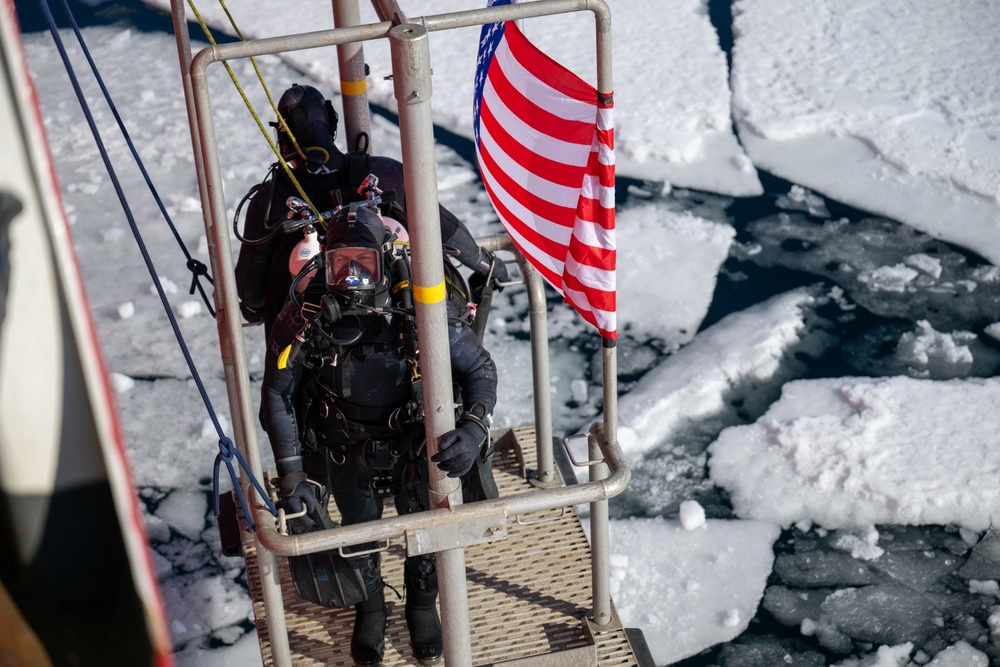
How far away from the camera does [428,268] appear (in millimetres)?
2209

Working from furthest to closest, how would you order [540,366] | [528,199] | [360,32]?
[540,366] → [528,199] → [360,32]

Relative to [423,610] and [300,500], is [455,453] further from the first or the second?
[423,610]

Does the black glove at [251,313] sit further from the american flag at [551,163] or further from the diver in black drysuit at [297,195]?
the american flag at [551,163]

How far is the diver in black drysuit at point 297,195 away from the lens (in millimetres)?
3559

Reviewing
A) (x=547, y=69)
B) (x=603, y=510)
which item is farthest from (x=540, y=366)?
(x=547, y=69)

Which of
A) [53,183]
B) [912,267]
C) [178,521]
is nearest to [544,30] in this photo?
[912,267]

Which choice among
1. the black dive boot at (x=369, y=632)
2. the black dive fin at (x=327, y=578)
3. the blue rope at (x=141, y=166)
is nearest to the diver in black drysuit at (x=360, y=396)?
the black dive boot at (x=369, y=632)

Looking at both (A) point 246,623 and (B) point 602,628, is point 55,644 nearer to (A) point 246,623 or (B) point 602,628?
(B) point 602,628

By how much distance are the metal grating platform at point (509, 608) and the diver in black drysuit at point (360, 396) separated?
0.13 meters

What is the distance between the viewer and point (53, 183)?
0.57 meters

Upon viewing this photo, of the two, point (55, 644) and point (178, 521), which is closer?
point (55, 644)

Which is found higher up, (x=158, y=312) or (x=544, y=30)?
(x=544, y=30)

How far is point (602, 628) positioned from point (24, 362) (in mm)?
3069

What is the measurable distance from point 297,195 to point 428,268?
1545mm
